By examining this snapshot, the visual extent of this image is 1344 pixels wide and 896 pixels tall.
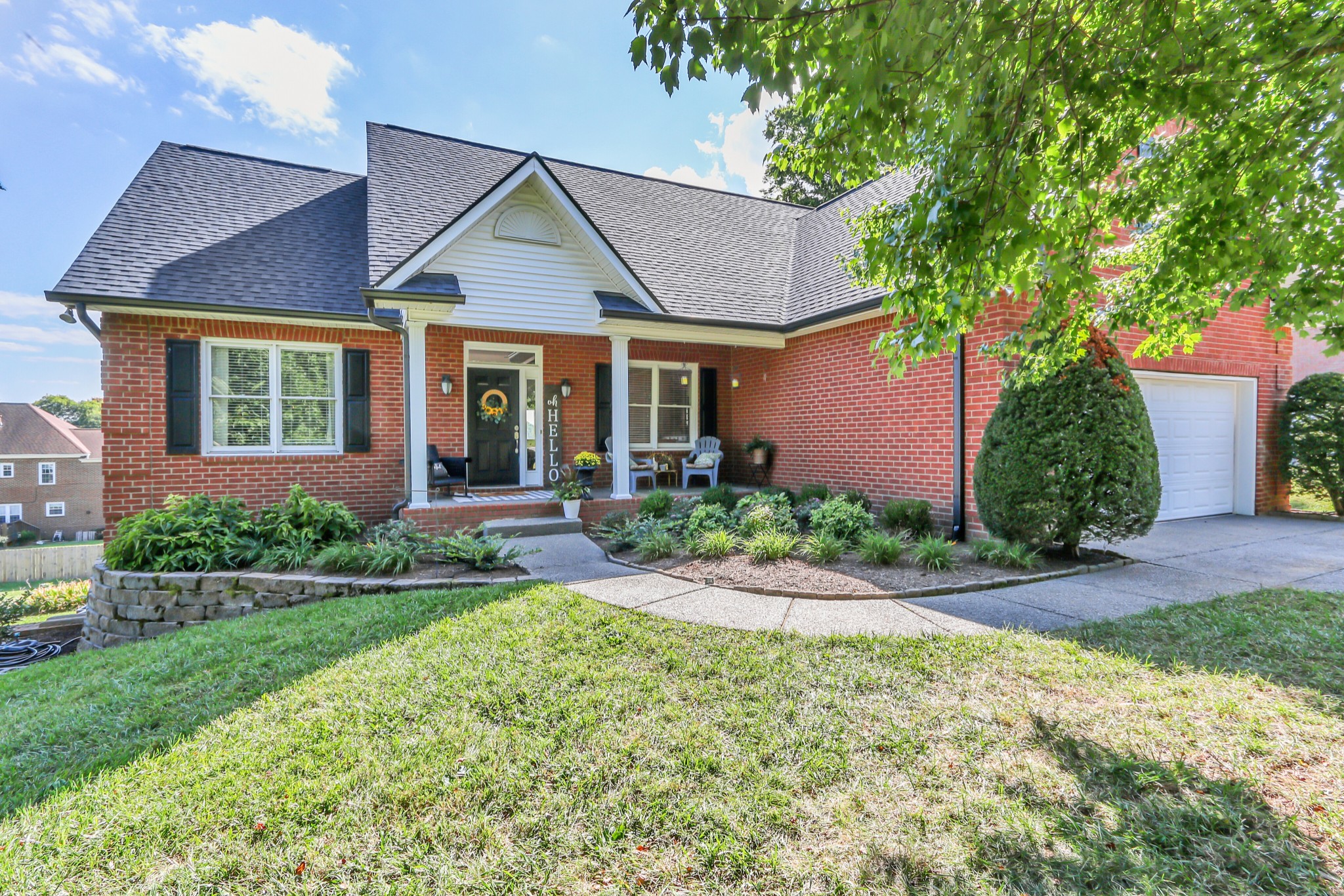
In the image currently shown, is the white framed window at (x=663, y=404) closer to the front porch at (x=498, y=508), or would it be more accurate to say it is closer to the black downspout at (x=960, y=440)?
the front porch at (x=498, y=508)

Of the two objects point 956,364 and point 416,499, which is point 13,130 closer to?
point 416,499

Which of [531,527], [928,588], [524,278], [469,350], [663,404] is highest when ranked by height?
[524,278]

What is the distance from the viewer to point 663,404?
11.7 meters

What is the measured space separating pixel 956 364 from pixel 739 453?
545 cm

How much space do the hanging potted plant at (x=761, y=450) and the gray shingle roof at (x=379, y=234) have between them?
7.93 ft

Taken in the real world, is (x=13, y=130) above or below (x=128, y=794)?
above

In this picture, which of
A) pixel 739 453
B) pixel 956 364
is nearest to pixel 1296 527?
pixel 956 364

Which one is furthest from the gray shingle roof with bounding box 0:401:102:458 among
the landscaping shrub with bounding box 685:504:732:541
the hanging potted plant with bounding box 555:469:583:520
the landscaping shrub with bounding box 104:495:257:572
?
the landscaping shrub with bounding box 685:504:732:541

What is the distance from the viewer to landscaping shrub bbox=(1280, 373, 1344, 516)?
8.95m

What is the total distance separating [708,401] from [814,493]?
12.8ft

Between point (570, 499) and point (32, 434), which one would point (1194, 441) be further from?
point (32, 434)

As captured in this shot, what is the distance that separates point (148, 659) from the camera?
14.0 ft

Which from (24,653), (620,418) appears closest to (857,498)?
(620,418)

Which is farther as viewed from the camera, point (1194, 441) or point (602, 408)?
point (602, 408)
